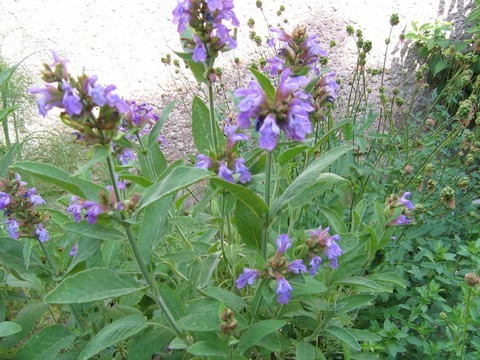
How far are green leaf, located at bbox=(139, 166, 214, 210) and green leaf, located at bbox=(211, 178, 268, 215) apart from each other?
0.09m

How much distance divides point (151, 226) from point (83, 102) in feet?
1.31

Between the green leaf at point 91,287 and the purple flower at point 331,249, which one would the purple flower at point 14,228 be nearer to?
the green leaf at point 91,287

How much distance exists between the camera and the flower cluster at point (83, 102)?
1.04m

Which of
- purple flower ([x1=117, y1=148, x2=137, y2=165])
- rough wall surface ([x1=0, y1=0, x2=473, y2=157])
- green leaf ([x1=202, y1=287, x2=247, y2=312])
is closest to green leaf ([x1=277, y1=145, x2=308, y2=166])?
green leaf ([x1=202, y1=287, x2=247, y2=312])

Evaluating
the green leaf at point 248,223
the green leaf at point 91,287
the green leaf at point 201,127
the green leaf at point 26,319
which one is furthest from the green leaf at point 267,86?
the green leaf at point 26,319

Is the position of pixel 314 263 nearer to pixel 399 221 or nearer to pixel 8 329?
pixel 399 221

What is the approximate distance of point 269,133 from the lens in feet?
3.72

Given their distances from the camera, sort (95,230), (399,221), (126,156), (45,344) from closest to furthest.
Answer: (95,230)
(45,344)
(399,221)
(126,156)

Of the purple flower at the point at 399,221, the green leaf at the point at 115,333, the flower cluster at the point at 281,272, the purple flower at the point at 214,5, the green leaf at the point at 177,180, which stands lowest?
the green leaf at the point at 115,333

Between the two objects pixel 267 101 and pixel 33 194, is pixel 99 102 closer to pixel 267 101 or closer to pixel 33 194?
pixel 267 101

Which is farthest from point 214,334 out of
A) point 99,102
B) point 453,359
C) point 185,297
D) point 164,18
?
point 164,18

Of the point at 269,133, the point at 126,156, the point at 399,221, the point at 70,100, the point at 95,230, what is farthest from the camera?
the point at 126,156

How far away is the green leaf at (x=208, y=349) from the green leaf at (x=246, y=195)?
0.39 meters

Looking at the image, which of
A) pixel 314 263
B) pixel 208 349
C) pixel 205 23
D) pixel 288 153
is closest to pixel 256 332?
pixel 208 349
